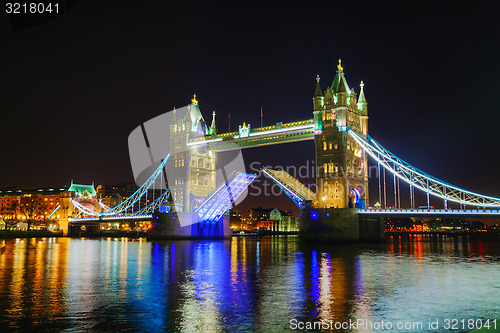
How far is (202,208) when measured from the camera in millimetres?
54875

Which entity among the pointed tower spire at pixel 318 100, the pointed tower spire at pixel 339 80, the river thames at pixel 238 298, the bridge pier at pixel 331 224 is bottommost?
the river thames at pixel 238 298

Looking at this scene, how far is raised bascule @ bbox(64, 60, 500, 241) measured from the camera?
4250 cm

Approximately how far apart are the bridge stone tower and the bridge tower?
17708mm

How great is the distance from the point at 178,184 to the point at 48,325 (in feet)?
161

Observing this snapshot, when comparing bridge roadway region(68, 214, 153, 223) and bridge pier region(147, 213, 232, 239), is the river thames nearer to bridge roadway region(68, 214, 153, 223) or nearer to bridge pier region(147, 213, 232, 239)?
bridge pier region(147, 213, 232, 239)

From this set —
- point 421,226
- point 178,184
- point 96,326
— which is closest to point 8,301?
point 96,326

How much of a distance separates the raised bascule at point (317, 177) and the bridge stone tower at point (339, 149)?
9 cm

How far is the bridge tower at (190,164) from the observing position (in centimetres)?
5800

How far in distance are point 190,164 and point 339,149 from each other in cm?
2089

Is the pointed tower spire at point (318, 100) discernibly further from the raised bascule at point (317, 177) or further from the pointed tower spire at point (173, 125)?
the pointed tower spire at point (173, 125)

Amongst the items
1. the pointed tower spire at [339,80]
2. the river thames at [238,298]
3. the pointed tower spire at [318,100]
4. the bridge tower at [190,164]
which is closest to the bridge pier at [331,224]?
the pointed tower spire at [318,100]

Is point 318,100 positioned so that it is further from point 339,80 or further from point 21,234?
point 21,234

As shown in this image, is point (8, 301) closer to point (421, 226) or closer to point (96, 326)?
point (96, 326)

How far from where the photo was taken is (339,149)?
148 ft
